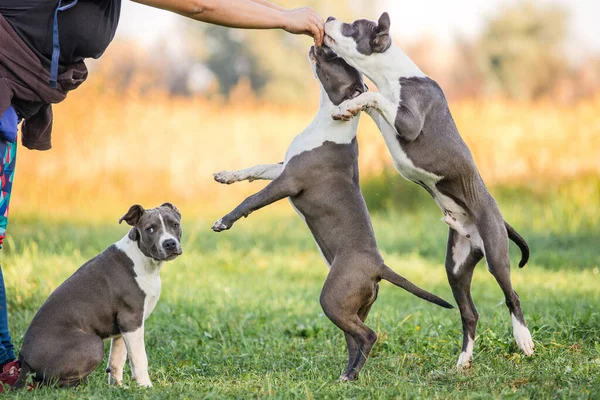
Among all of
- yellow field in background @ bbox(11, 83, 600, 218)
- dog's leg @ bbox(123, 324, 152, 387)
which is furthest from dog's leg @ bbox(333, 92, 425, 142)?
yellow field in background @ bbox(11, 83, 600, 218)

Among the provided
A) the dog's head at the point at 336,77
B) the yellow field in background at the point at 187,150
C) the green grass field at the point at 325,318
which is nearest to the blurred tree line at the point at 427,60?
the yellow field in background at the point at 187,150

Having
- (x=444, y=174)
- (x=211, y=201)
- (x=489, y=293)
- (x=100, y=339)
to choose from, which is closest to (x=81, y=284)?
(x=100, y=339)

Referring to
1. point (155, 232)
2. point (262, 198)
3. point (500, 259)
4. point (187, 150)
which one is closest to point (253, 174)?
point (262, 198)

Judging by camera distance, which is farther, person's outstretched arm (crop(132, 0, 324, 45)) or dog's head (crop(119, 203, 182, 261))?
dog's head (crop(119, 203, 182, 261))

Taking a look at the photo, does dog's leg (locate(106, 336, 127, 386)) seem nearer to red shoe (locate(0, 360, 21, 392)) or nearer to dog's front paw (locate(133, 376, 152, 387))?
dog's front paw (locate(133, 376, 152, 387))

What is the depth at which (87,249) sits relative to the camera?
9.66m

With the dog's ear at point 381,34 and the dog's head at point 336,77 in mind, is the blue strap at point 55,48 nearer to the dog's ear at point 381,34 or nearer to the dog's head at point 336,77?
the dog's head at point 336,77

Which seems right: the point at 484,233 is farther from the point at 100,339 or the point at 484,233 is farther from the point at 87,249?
the point at 87,249

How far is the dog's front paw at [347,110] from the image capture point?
15.7 ft

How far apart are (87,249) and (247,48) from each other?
1323 inches

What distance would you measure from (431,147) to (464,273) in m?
0.84

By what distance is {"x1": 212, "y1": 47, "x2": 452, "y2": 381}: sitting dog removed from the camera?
470 cm

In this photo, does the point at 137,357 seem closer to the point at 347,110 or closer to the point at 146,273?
the point at 146,273

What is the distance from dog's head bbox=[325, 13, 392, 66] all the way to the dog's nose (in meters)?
1.52
